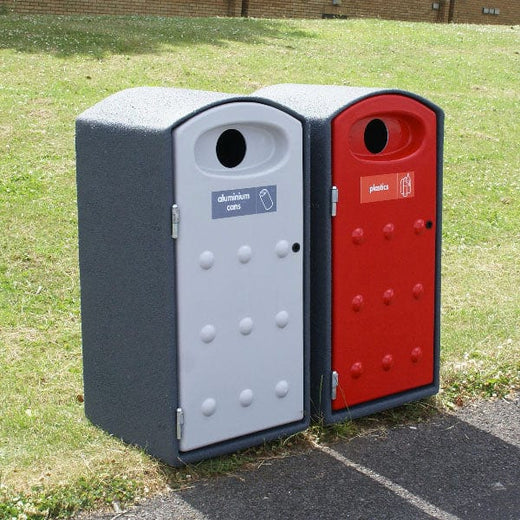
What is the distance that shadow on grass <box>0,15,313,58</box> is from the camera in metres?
12.1

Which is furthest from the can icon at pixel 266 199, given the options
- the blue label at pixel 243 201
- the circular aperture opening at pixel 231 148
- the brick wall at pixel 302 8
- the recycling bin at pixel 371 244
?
the brick wall at pixel 302 8

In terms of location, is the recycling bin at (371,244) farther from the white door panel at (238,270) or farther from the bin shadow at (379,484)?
the bin shadow at (379,484)

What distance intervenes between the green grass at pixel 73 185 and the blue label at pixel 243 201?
1.00m

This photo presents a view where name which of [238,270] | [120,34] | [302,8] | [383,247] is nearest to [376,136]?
[383,247]

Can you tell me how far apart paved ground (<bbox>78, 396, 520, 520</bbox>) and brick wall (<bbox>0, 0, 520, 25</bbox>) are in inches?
545

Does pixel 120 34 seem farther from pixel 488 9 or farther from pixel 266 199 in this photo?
pixel 488 9

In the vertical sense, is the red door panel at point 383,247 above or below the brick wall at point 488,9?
below

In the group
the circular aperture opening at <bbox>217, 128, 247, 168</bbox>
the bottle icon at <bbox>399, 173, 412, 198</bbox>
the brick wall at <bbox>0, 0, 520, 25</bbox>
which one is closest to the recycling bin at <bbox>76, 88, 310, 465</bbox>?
the circular aperture opening at <bbox>217, 128, 247, 168</bbox>

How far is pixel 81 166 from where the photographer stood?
12.6 feet

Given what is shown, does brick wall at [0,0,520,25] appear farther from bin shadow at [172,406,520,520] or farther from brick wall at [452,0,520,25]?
bin shadow at [172,406,520,520]

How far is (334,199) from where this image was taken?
393 cm

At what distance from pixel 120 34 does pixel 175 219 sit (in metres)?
10.2

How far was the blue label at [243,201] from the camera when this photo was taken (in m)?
3.58

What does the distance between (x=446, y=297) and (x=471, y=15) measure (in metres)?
21.9
